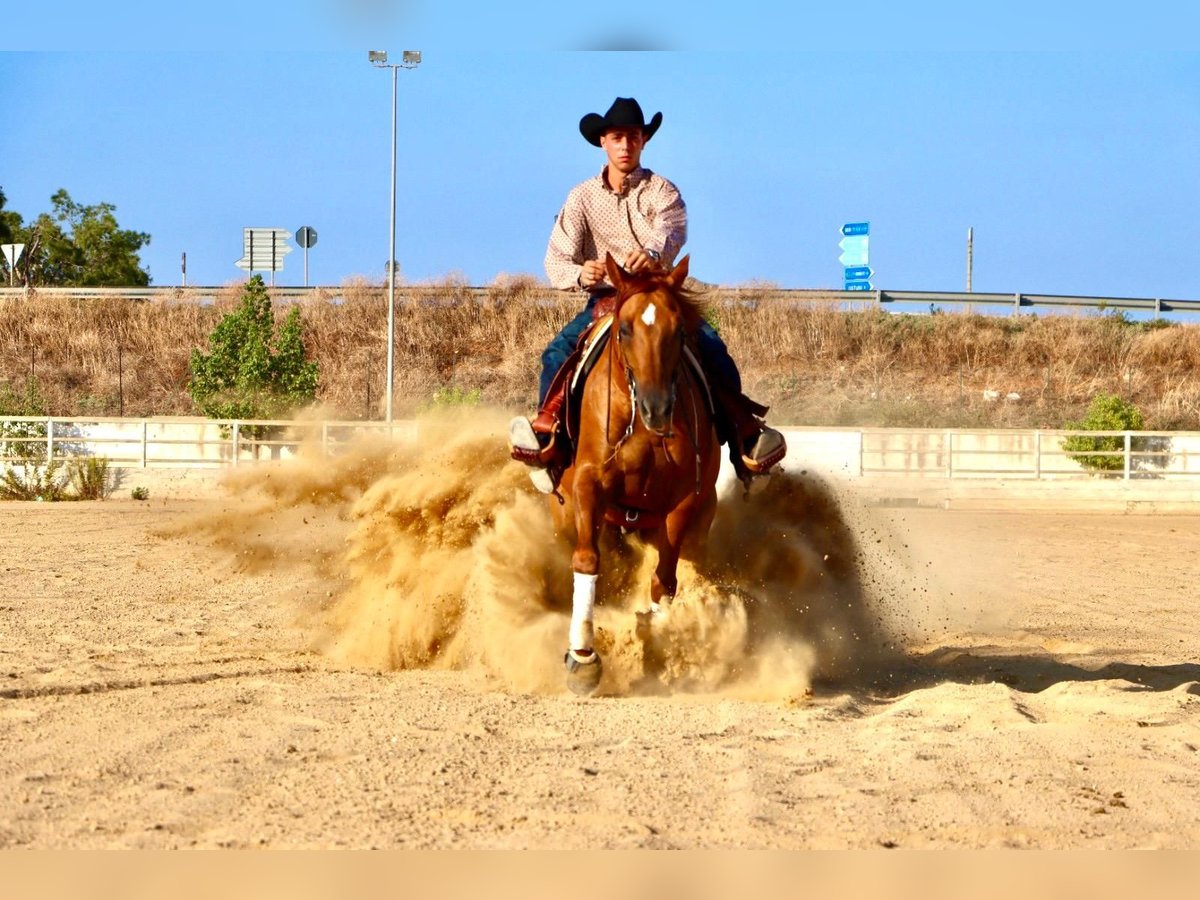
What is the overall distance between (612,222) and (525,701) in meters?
2.68

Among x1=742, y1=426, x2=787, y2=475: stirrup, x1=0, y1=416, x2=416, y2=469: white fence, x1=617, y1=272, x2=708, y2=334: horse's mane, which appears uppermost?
x1=617, y1=272, x2=708, y2=334: horse's mane

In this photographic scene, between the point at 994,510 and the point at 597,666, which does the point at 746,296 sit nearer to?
the point at 994,510

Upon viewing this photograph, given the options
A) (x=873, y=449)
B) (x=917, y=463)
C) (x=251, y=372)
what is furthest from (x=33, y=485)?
(x=917, y=463)

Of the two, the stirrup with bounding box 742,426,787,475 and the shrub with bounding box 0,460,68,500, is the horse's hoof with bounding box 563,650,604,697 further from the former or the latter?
the shrub with bounding box 0,460,68,500

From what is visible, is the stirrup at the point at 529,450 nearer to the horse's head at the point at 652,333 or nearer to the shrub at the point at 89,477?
the horse's head at the point at 652,333

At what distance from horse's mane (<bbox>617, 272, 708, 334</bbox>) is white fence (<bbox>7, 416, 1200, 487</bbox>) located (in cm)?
1818

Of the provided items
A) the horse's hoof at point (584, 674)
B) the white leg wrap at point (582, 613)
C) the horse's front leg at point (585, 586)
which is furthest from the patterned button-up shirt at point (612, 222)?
the horse's hoof at point (584, 674)

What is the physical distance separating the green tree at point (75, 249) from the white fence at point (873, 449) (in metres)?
23.4

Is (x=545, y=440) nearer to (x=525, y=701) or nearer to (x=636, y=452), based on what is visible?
(x=636, y=452)

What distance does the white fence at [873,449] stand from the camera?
25.5 m

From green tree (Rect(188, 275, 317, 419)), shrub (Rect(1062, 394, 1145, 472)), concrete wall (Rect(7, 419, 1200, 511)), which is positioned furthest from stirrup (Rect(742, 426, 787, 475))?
green tree (Rect(188, 275, 317, 419))

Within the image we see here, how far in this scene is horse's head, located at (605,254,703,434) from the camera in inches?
243

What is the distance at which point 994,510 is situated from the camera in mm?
22875

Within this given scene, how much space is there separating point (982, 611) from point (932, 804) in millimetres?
6494
